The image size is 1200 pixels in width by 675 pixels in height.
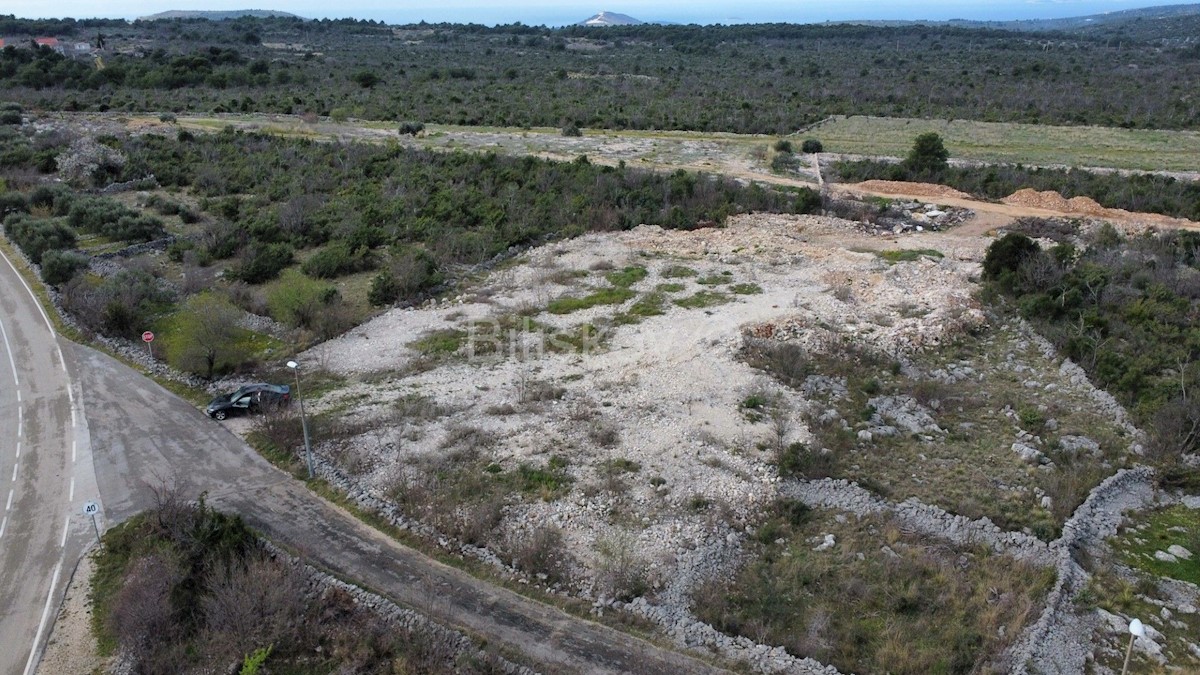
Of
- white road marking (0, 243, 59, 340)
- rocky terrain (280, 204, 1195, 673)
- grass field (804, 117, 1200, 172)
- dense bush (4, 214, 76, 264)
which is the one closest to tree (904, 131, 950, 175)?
grass field (804, 117, 1200, 172)

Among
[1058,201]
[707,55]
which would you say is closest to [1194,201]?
[1058,201]

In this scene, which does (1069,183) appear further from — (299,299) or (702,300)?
(299,299)

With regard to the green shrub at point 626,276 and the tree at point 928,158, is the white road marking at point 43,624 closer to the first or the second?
the green shrub at point 626,276

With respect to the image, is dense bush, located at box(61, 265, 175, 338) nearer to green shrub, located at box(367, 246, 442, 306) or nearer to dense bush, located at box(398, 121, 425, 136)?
green shrub, located at box(367, 246, 442, 306)

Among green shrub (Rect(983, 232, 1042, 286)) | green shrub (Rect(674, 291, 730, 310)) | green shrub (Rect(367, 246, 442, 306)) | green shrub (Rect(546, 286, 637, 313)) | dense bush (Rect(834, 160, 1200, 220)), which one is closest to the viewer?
green shrub (Rect(674, 291, 730, 310))

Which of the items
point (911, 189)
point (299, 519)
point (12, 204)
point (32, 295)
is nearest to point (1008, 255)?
point (911, 189)

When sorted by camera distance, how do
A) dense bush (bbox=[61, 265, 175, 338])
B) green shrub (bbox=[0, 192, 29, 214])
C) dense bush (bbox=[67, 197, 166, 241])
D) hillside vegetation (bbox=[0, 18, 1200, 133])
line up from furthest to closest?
hillside vegetation (bbox=[0, 18, 1200, 133]), green shrub (bbox=[0, 192, 29, 214]), dense bush (bbox=[67, 197, 166, 241]), dense bush (bbox=[61, 265, 175, 338])

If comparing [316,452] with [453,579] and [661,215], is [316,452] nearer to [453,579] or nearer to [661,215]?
[453,579]

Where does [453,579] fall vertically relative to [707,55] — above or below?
below
